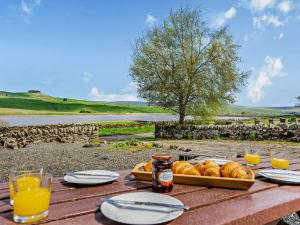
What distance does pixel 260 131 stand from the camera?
16.5 m

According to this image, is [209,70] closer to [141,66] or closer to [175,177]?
[141,66]

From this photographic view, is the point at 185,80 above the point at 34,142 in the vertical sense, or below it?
above

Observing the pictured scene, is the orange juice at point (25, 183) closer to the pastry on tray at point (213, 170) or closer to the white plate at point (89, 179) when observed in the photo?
the white plate at point (89, 179)

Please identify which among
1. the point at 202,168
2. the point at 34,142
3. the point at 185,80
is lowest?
the point at 34,142

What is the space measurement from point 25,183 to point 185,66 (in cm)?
1979

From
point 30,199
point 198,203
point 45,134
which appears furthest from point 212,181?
point 45,134

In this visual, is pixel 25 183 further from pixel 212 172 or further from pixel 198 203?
pixel 212 172

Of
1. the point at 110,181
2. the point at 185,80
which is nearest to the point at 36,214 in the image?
the point at 110,181

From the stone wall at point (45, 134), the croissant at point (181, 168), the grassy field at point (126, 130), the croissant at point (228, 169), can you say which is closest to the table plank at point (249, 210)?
the croissant at point (228, 169)

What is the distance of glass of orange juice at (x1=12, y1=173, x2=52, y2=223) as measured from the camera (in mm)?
1507

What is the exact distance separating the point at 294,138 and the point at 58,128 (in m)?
12.3

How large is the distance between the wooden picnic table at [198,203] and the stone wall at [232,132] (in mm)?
14611

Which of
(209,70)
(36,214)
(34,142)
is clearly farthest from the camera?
(209,70)

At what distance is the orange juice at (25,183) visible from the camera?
64.7 inches
